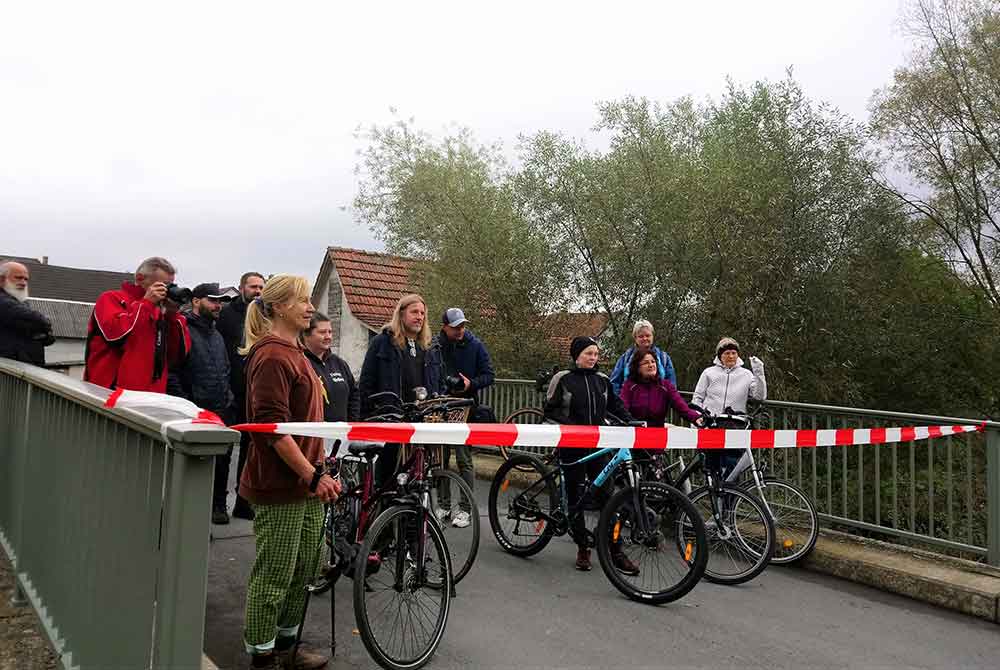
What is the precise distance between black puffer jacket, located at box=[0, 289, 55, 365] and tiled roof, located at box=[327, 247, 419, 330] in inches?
898

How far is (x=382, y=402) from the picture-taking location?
18.3 ft

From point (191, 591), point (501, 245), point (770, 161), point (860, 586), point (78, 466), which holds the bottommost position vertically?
point (860, 586)

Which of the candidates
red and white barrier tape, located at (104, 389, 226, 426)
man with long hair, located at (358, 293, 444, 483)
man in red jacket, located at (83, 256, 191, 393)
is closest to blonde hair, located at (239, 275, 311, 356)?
red and white barrier tape, located at (104, 389, 226, 426)

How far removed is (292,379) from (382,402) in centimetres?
207

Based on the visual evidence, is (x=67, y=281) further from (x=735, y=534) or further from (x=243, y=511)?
(x=735, y=534)

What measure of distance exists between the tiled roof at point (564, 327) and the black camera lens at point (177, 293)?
10.6 m

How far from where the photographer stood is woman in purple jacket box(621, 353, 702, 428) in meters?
6.97

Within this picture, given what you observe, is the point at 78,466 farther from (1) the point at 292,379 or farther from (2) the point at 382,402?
(2) the point at 382,402

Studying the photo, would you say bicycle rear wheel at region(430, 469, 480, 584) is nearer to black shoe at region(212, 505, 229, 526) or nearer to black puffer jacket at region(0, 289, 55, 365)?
black shoe at region(212, 505, 229, 526)

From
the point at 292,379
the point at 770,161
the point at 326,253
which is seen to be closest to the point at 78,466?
the point at 292,379

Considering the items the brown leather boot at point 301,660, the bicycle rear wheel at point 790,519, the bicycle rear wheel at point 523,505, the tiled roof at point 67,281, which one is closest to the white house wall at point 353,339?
the bicycle rear wheel at point 523,505

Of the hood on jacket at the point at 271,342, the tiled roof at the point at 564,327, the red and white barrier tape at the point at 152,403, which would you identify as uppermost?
the tiled roof at the point at 564,327

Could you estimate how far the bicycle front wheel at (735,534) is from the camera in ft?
18.9

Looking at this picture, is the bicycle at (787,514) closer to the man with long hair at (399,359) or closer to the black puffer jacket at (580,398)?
the black puffer jacket at (580,398)
